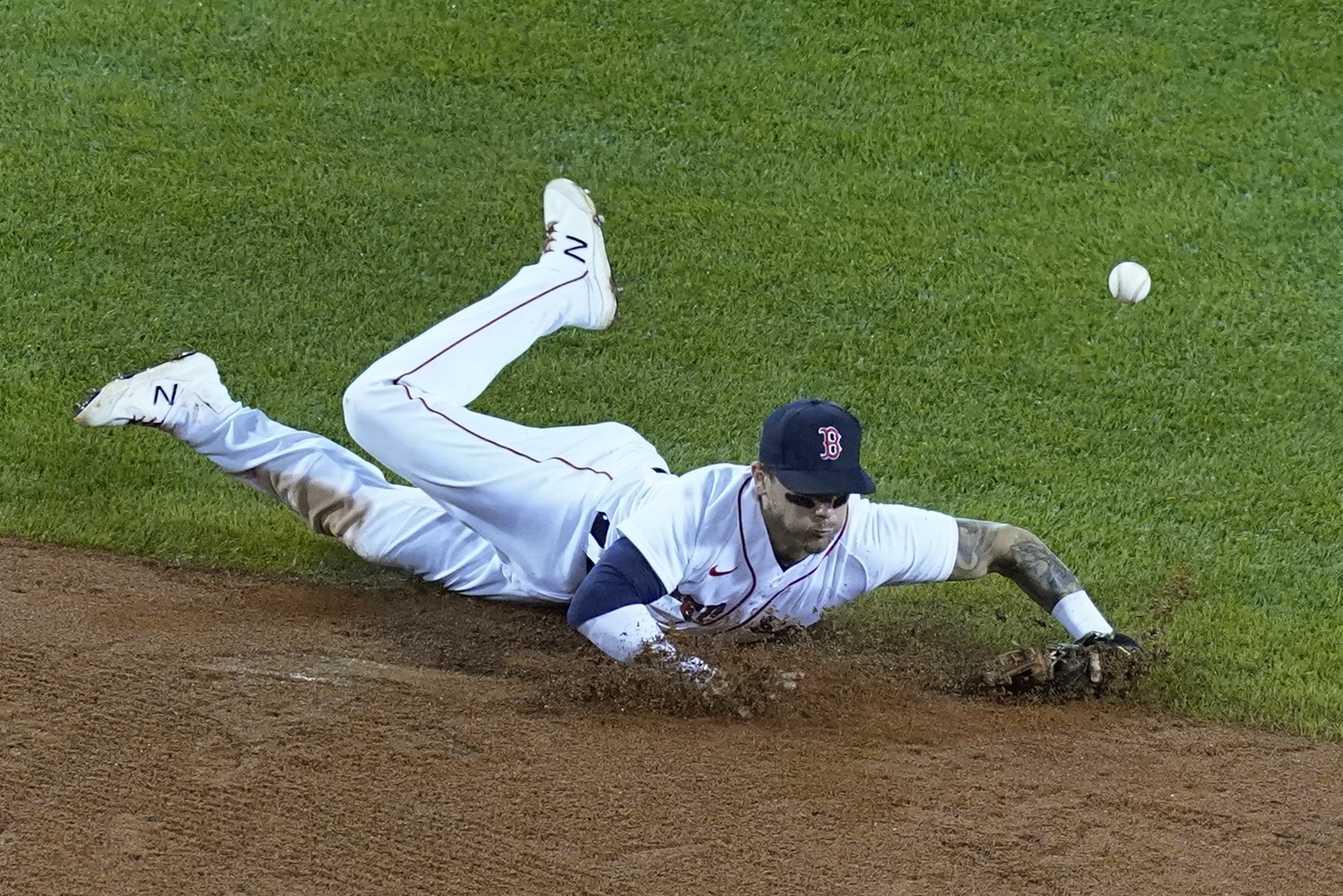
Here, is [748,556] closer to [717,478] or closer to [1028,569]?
[717,478]

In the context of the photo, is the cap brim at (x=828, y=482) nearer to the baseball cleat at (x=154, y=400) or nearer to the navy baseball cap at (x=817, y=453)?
the navy baseball cap at (x=817, y=453)

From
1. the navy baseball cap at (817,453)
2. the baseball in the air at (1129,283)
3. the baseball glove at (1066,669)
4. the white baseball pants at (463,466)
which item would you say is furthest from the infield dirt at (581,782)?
the baseball in the air at (1129,283)

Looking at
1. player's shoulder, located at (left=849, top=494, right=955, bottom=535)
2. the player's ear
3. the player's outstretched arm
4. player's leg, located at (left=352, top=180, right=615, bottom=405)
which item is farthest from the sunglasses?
player's leg, located at (left=352, top=180, right=615, bottom=405)

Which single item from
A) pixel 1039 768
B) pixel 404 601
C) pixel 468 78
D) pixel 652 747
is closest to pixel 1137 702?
pixel 1039 768

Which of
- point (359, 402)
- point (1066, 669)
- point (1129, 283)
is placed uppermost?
point (1129, 283)

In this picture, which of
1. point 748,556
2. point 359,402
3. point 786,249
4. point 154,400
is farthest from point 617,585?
point 786,249

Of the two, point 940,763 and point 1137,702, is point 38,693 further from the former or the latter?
point 1137,702
